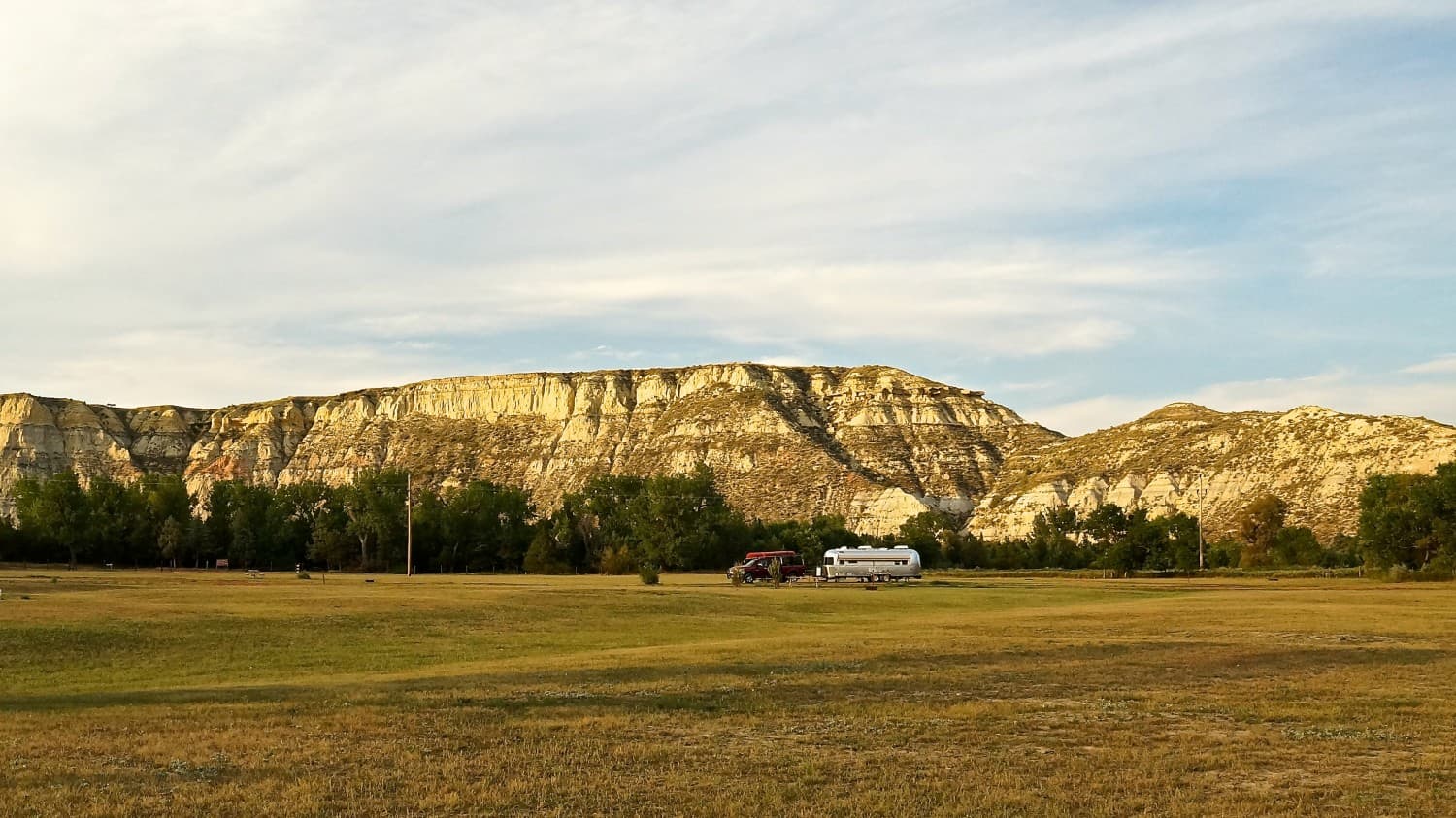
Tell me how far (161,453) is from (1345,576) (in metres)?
162

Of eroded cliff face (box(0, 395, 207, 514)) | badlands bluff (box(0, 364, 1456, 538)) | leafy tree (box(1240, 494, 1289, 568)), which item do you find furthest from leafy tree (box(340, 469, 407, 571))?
leafy tree (box(1240, 494, 1289, 568))

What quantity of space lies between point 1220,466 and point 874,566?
70701mm

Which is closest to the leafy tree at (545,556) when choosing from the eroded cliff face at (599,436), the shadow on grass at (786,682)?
the eroded cliff face at (599,436)

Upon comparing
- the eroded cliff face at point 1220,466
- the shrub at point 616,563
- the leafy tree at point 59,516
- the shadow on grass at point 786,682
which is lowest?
the shrub at point 616,563

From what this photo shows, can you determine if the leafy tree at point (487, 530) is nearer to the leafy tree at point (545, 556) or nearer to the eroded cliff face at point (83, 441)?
the leafy tree at point (545, 556)

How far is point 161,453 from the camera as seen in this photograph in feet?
595

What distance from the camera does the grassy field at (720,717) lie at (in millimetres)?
11148

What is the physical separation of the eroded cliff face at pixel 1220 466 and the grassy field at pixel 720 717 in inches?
3651

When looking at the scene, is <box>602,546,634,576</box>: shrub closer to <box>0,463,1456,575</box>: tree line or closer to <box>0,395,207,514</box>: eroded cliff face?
<box>0,463,1456,575</box>: tree line

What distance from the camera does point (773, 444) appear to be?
6156 inches

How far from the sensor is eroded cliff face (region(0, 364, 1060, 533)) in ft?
496

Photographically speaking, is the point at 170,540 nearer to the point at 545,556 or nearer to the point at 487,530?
the point at 487,530

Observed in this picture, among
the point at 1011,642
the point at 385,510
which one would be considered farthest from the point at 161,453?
the point at 1011,642

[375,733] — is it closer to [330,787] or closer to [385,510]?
[330,787]
